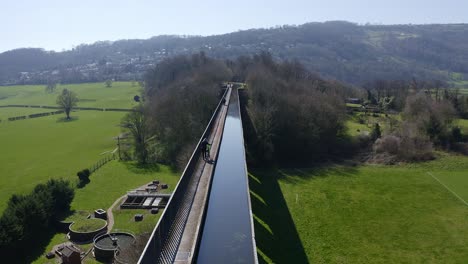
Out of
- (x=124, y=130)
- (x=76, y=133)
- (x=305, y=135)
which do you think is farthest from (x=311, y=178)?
(x=76, y=133)

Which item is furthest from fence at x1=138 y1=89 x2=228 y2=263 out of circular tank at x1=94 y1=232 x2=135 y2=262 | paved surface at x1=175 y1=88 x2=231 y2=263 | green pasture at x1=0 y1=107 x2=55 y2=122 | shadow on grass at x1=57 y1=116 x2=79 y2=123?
green pasture at x1=0 y1=107 x2=55 y2=122

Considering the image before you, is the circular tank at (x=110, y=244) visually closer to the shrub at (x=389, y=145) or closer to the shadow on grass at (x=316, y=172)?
the shadow on grass at (x=316, y=172)

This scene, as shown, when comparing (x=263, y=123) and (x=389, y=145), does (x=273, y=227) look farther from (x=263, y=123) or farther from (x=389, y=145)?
(x=389, y=145)

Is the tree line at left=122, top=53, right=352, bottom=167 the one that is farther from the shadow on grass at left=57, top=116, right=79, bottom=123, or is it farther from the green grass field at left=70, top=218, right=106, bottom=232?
the shadow on grass at left=57, top=116, right=79, bottom=123

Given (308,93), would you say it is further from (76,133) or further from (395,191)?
(76,133)

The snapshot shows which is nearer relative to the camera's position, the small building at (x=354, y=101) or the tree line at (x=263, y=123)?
the tree line at (x=263, y=123)

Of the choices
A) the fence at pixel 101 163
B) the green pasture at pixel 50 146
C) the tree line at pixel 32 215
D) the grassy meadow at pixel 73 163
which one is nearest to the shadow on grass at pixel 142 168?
the grassy meadow at pixel 73 163
